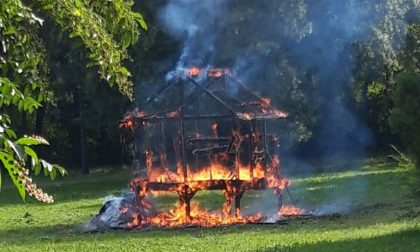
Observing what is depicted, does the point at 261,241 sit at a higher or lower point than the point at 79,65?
lower

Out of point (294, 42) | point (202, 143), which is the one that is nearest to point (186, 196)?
point (202, 143)

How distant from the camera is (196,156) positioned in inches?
564

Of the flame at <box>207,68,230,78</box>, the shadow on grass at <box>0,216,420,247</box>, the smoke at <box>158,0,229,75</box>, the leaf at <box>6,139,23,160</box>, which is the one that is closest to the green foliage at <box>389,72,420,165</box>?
the shadow on grass at <box>0,216,420,247</box>

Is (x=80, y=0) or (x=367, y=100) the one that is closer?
(x=80, y=0)

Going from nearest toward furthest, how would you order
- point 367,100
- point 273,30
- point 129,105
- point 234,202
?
point 234,202 → point 273,30 → point 129,105 → point 367,100

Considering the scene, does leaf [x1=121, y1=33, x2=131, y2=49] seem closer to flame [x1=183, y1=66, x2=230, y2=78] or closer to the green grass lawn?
the green grass lawn

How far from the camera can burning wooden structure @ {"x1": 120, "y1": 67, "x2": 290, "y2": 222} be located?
13.8 metres

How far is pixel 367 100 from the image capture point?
29000mm

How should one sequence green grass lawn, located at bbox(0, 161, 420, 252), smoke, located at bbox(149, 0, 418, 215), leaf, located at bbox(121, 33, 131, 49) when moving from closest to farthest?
leaf, located at bbox(121, 33, 131, 49), green grass lawn, located at bbox(0, 161, 420, 252), smoke, located at bbox(149, 0, 418, 215)

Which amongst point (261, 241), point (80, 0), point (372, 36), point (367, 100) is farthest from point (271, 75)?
point (80, 0)

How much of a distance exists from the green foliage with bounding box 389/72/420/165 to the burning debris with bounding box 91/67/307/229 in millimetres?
3837

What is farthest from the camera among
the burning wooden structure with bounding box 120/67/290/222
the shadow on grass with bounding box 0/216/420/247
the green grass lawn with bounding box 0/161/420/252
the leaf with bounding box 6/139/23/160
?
the burning wooden structure with bounding box 120/67/290/222

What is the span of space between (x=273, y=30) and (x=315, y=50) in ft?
7.38

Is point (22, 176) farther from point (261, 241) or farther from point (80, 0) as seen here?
point (261, 241)
